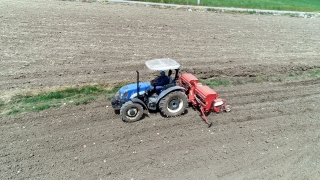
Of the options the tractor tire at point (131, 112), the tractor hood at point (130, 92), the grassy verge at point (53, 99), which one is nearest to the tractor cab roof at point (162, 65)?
the tractor hood at point (130, 92)

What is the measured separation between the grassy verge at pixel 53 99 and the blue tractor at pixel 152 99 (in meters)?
1.55

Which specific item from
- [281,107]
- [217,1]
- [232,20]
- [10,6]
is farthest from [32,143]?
[217,1]

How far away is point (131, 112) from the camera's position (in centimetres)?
718

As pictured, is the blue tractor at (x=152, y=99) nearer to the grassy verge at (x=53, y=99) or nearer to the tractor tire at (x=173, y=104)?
the tractor tire at (x=173, y=104)

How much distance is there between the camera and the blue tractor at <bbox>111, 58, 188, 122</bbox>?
711cm

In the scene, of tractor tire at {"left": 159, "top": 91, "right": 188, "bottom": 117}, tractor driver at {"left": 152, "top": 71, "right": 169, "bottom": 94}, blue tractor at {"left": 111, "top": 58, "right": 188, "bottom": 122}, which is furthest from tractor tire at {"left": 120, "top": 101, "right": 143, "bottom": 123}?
tractor driver at {"left": 152, "top": 71, "right": 169, "bottom": 94}

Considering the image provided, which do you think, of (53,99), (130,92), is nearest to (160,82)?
(130,92)

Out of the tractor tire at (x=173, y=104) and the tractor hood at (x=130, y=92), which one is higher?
the tractor hood at (x=130, y=92)

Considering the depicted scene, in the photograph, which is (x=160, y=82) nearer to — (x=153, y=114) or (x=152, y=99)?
(x=152, y=99)

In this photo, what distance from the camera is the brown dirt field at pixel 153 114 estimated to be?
5.95 m

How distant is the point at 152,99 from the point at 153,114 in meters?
0.54

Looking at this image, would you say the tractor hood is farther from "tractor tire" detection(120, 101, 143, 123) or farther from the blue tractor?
"tractor tire" detection(120, 101, 143, 123)

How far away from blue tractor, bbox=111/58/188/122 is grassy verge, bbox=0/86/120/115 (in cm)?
155

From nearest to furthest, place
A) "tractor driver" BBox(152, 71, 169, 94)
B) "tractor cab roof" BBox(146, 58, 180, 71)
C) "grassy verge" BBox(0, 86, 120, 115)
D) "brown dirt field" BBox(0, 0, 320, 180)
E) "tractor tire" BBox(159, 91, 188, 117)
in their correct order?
"brown dirt field" BBox(0, 0, 320, 180) < "tractor cab roof" BBox(146, 58, 180, 71) < "tractor tire" BBox(159, 91, 188, 117) < "tractor driver" BBox(152, 71, 169, 94) < "grassy verge" BBox(0, 86, 120, 115)
